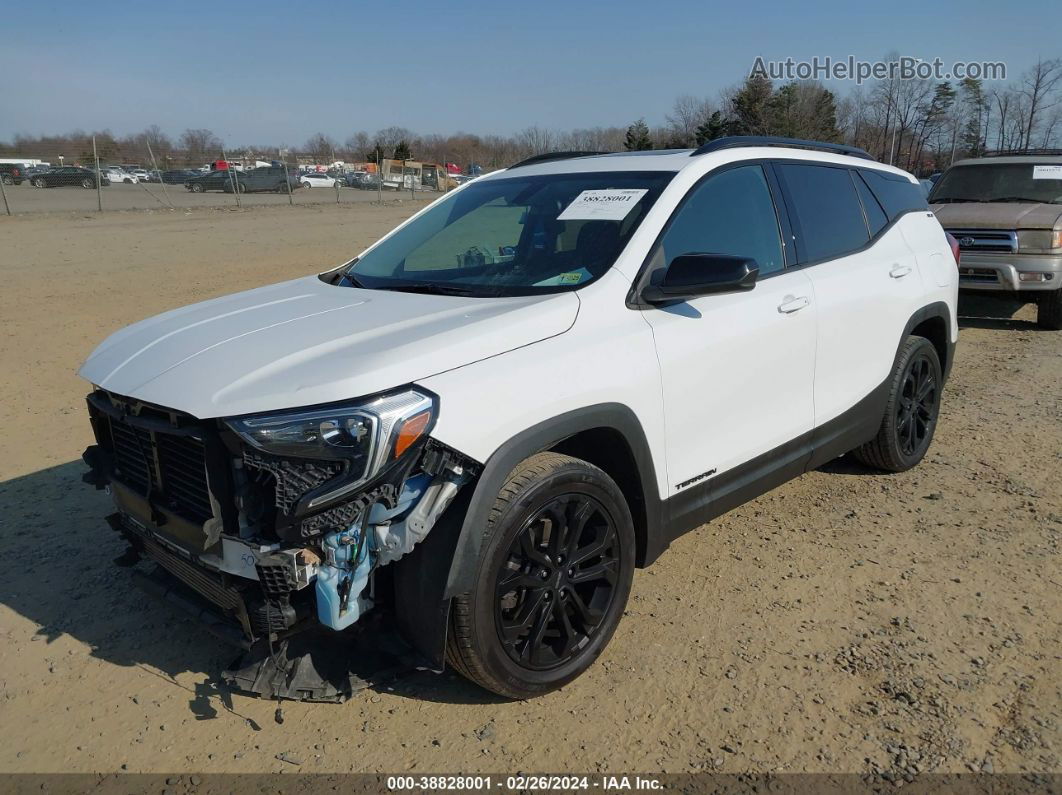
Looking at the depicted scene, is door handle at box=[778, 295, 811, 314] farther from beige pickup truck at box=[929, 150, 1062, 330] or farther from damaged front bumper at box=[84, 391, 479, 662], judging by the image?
beige pickup truck at box=[929, 150, 1062, 330]

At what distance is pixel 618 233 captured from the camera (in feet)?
10.6

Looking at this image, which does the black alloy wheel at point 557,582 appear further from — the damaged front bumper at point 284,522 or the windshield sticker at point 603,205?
the windshield sticker at point 603,205

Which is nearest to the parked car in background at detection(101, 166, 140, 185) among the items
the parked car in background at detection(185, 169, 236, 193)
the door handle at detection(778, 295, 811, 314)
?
the parked car in background at detection(185, 169, 236, 193)

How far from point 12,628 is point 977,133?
4659 cm

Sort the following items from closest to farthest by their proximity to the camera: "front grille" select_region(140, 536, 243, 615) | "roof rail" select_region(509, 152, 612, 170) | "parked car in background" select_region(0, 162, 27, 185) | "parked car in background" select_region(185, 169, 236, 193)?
"front grille" select_region(140, 536, 243, 615)
"roof rail" select_region(509, 152, 612, 170)
"parked car in background" select_region(0, 162, 27, 185)
"parked car in background" select_region(185, 169, 236, 193)

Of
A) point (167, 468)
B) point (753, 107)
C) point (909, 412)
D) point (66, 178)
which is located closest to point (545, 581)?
point (167, 468)

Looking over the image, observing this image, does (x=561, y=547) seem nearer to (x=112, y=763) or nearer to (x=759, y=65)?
(x=112, y=763)

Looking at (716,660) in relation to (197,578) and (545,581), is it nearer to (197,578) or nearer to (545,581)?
(545,581)

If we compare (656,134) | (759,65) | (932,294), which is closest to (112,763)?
(932,294)

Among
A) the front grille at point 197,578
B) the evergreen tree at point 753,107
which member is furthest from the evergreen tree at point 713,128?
the front grille at point 197,578

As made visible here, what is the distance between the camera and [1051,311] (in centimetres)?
930

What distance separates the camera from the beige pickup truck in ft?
29.4

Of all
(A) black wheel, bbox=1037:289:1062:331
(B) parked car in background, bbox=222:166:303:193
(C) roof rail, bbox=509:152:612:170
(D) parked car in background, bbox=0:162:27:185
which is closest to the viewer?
(C) roof rail, bbox=509:152:612:170

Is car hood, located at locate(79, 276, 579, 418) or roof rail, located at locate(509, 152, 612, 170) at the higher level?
roof rail, located at locate(509, 152, 612, 170)
